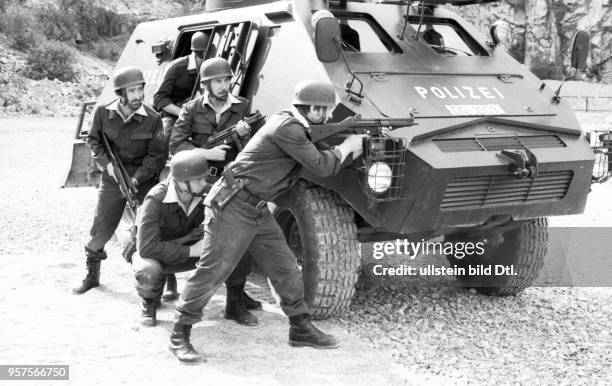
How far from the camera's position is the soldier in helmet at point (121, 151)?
6.23 m

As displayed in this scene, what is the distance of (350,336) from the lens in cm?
532

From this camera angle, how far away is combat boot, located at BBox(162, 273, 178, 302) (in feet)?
20.0

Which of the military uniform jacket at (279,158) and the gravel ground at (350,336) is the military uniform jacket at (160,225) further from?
the military uniform jacket at (279,158)

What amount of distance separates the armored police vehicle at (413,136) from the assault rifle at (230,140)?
15 centimetres

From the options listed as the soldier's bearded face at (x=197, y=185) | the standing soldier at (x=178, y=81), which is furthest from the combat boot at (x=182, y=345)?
the standing soldier at (x=178, y=81)

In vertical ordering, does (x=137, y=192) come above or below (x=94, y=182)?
above

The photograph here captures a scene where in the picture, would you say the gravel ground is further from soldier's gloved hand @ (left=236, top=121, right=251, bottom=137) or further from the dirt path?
soldier's gloved hand @ (left=236, top=121, right=251, bottom=137)

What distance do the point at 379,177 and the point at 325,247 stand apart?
62 centimetres

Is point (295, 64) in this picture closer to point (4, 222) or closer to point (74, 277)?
A: point (74, 277)

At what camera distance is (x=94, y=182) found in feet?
27.1

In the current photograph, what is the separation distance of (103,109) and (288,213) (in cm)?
167

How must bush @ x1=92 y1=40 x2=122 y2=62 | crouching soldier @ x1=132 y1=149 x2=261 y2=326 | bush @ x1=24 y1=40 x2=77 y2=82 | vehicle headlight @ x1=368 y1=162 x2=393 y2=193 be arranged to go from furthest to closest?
bush @ x1=92 y1=40 x2=122 y2=62, bush @ x1=24 y1=40 x2=77 y2=82, crouching soldier @ x1=132 y1=149 x2=261 y2=326, vehicle headlight @ x1=368 y1=162 x2=393 y2=193

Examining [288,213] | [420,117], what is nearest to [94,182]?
[288,213]

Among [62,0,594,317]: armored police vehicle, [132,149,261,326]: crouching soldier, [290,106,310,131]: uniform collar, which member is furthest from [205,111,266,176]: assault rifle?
[290,106,310,131]: uniform collar
